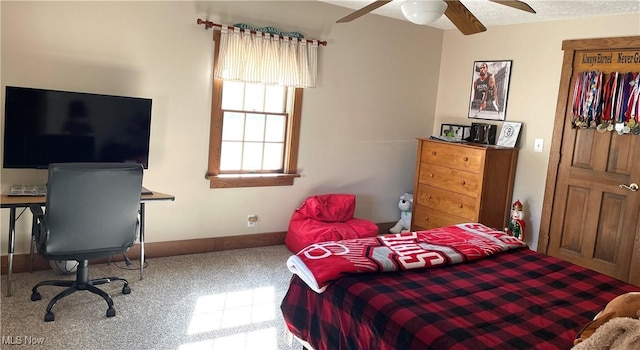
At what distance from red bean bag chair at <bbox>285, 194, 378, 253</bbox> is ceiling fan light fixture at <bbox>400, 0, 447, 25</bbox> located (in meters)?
→ 2.28

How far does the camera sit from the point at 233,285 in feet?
12.0

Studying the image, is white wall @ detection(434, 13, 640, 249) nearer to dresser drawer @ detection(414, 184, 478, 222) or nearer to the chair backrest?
dresser drawer @ detection(414, 184, 478, 222)

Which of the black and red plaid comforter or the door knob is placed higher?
the door knob

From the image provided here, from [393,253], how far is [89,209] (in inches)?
71.1

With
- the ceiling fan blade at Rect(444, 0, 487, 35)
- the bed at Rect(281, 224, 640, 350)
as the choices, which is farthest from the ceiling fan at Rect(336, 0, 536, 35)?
the bed at Rect(281, 224, 640, 350)

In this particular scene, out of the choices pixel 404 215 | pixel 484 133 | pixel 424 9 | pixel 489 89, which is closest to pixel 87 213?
pixel 424 9

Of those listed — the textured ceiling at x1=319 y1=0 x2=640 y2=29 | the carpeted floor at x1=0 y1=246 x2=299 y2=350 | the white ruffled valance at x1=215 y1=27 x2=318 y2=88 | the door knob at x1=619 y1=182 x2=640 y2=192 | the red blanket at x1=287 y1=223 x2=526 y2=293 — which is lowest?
the carpeted floor at x1=0 y1=246 x2=299 y2=350

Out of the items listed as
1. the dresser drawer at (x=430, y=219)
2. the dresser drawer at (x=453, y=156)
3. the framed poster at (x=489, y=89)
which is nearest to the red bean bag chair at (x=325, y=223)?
the dresser drawer at (x=430, y=219)

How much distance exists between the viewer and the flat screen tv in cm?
324

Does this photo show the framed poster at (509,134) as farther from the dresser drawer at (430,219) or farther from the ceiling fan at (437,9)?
the ceiling fan at (437,9)

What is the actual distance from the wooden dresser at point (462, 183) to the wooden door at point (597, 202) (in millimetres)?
495

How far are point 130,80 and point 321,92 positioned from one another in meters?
1.79

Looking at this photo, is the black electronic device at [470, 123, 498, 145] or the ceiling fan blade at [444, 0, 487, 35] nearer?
the ceiling fan blade at [444, 0, 487, 35]

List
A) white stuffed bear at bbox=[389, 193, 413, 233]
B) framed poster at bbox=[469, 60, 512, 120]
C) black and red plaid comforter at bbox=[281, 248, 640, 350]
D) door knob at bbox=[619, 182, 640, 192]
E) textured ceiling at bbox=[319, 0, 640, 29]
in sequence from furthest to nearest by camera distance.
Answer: white stuffed bear at bbox=[389, 193, 413, 233]
framed poster at bbox=[469, 60, 512, 120]
door knob at bbox=[619, 182, 640, 192]
textured ceiling at bbox=[319, 0, 640, 29]
black and red plaid comforter at bbox=[281, 248, 640, 350]
